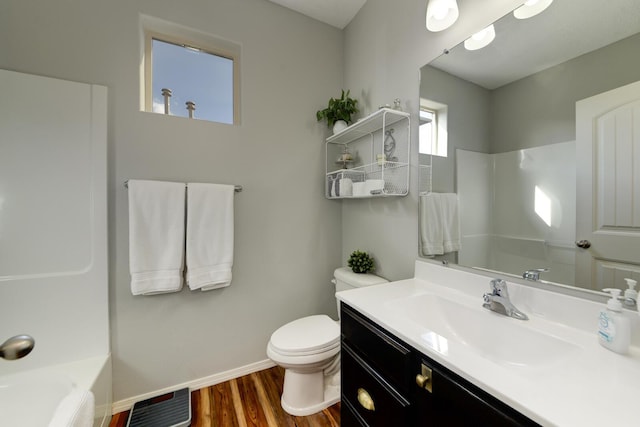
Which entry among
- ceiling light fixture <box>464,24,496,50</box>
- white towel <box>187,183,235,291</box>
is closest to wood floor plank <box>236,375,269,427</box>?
white towel <box>187,183,235,291</box>

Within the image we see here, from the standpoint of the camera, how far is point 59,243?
49.8 inches

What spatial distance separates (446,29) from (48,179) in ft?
6.90

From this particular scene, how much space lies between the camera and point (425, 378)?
67cm

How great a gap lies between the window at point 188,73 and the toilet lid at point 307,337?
1.44m

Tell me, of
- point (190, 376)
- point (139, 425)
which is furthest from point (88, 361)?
point (190, 376)

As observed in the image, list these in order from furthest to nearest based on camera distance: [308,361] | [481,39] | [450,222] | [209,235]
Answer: [209,235] → [308,361] → [450,222] → [481,39]

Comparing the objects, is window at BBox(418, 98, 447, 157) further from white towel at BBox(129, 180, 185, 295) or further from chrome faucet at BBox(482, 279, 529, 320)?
white towel at BBox(129, 180, 185, 295)

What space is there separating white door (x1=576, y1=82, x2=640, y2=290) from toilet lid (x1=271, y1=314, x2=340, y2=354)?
3.66 feet

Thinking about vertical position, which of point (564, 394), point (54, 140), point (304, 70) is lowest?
point (564, 394)

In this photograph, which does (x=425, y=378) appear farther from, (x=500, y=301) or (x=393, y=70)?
(x=393, y=70)

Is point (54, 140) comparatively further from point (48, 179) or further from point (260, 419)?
point (260, 419)

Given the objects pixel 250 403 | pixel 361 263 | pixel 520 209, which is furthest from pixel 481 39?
pixel 250 403

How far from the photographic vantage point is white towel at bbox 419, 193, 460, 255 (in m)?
1.17

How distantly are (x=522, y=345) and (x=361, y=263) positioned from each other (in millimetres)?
956
